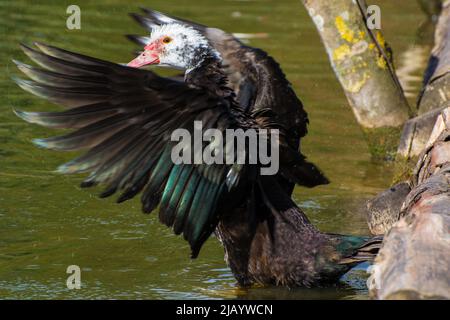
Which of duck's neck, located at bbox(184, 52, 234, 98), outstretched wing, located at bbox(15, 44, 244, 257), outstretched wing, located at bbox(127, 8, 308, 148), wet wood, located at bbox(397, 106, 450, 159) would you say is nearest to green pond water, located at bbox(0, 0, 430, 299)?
wet wood, located at bbox(397, 106, 450, 159)

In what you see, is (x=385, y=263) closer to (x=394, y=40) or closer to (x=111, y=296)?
(x=111, y=296)

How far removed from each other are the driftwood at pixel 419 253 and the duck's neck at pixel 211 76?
1231 mm

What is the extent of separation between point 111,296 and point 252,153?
3.76ft

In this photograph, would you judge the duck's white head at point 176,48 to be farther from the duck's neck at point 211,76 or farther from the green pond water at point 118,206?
the green pond water at point 118,206

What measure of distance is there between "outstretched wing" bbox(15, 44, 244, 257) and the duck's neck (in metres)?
0.28

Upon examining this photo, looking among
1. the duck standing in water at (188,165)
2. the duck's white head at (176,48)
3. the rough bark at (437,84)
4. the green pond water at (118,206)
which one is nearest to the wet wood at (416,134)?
the rough bark at (437,84)

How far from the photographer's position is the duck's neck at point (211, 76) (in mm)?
5730

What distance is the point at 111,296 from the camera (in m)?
5.71

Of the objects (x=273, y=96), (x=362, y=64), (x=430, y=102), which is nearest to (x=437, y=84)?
(x=430, y=102)

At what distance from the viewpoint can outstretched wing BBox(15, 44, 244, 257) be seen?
17.1 ft

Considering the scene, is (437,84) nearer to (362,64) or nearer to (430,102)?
(430,102)

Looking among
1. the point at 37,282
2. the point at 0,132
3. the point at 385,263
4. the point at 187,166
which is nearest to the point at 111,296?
the point at 37,282

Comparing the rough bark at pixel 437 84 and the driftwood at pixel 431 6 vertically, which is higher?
the driftwood at pixel 431 6

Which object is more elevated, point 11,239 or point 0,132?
point 0,132
